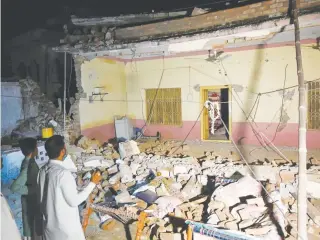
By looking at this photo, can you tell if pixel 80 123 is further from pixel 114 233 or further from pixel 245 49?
pixel 245 49

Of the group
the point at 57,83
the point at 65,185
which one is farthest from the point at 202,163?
the point at 57,83

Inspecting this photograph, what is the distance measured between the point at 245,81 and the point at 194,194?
475cm

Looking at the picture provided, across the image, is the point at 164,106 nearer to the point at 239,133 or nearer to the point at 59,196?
the point at 239,133

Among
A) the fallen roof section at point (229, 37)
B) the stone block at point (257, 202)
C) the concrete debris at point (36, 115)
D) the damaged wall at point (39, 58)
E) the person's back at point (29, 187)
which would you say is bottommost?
the stone block at point (257, 202)

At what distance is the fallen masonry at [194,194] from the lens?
16.6ft

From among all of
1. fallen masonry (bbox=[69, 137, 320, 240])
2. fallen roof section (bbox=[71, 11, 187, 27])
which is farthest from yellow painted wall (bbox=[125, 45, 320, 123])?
fallen masonry (bbox=[69, 137, 320, 240])

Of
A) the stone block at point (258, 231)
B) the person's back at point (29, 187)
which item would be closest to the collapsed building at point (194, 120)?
the stone block at point (258, 231)

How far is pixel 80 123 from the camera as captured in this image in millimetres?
9688

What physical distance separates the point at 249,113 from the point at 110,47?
5.35 meters

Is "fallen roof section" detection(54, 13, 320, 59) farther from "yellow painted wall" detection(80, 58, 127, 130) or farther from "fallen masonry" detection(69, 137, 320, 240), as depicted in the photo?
"fallen masonry" detection(69, 137, 320, 240)

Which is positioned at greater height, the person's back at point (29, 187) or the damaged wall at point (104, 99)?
the damaged wall at point (104, 99)

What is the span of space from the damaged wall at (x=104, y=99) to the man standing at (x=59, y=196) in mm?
6794

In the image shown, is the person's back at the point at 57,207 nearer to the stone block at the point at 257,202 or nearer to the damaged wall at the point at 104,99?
the stone block at the point at 257,202

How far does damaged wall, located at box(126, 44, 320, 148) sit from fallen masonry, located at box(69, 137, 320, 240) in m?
2.17
